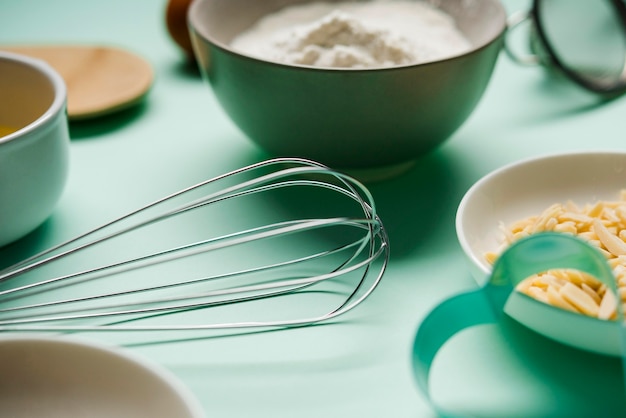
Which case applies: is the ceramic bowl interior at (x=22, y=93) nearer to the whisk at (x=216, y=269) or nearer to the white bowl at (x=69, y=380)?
the whisk at (x=216, y=269)

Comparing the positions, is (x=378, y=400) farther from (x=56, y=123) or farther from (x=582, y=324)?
(x=56, y=123)

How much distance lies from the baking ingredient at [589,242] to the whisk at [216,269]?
89 mm

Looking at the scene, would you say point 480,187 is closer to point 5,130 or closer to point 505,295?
point 505,295

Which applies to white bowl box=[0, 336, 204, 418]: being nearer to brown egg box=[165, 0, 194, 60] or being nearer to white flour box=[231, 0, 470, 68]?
white flour box=[231, 0, 470, 68]

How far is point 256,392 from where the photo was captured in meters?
0.43

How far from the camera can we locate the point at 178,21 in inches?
31.9

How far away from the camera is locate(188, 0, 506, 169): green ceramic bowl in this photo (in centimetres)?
53

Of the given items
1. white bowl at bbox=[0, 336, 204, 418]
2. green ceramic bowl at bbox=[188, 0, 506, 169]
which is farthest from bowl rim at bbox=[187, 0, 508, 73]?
white bowl at bbox=[0, 336, 204, 418]

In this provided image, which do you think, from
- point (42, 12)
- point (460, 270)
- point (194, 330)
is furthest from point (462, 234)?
point (42, 12)

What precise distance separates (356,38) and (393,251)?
0.54 ft

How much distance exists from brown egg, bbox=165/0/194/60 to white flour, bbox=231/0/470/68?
150 mm

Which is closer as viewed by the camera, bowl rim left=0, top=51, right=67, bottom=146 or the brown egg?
bowl rim left=0, top=51, right=67, bottom=146

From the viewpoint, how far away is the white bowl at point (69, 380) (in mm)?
389

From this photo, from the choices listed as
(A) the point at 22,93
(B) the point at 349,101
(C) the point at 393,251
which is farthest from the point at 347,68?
(A) the point at 22,93
